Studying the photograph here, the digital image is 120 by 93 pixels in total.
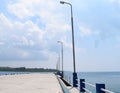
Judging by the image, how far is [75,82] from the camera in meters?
29.5

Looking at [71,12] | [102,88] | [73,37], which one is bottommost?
[102,88]

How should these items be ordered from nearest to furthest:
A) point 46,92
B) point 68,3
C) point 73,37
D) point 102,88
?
1. point 102,88
2. point 46,92
3. point 73,37
4. point 68,3

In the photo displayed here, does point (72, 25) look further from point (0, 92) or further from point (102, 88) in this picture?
point (102, 88)

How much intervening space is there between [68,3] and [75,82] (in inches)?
373

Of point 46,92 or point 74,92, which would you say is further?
point 46,92

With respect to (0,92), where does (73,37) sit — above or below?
above

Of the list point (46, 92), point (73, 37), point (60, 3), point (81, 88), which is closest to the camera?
point (81, 88)

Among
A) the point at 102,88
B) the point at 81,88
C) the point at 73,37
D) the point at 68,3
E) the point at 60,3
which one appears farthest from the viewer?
the point at 60,3

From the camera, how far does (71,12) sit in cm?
3334

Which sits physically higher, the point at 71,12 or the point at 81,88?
the point at 71,12

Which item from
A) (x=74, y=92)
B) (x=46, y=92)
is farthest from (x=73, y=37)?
(x=74, y=92)

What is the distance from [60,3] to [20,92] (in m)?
13.1

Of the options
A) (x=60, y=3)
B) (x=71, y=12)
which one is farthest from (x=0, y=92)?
(x=60, y=3)

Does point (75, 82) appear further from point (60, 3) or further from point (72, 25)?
point (60, 3)
